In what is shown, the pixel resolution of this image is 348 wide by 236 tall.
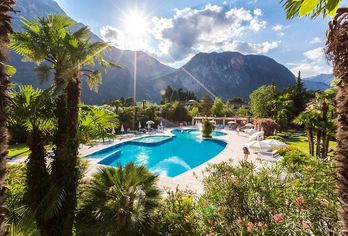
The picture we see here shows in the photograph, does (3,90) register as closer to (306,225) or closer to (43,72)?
(306,225)

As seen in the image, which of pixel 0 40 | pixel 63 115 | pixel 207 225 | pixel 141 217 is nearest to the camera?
pixel 0 40

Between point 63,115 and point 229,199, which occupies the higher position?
point 63,115

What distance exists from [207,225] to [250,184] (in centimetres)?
132

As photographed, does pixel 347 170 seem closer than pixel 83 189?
Yes

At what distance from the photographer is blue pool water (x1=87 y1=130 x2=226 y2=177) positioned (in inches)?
786

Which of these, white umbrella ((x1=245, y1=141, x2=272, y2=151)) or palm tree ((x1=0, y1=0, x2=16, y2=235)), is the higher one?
palm tree ((x1=0, y1=0, x2=16, y2=235))

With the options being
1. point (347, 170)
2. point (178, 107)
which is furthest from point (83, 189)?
point (178, 107)

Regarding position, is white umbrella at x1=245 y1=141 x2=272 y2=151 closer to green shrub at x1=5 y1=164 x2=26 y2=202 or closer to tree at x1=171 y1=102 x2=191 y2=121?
green shrub at x1=5 y1=164 x2=26 y2=202

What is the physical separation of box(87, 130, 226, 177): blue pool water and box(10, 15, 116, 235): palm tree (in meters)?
11.1

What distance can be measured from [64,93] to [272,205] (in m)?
5.63

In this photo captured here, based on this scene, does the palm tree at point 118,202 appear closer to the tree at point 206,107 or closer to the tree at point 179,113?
the tree at point 179,113

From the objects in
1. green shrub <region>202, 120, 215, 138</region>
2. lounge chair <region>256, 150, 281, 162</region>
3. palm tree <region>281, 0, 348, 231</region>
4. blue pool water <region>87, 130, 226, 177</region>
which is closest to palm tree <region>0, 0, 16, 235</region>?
palm tree <region>281, 0, 348, 231</region>

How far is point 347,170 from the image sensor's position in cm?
194

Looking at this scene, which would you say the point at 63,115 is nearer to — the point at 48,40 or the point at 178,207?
the point at 48,40
